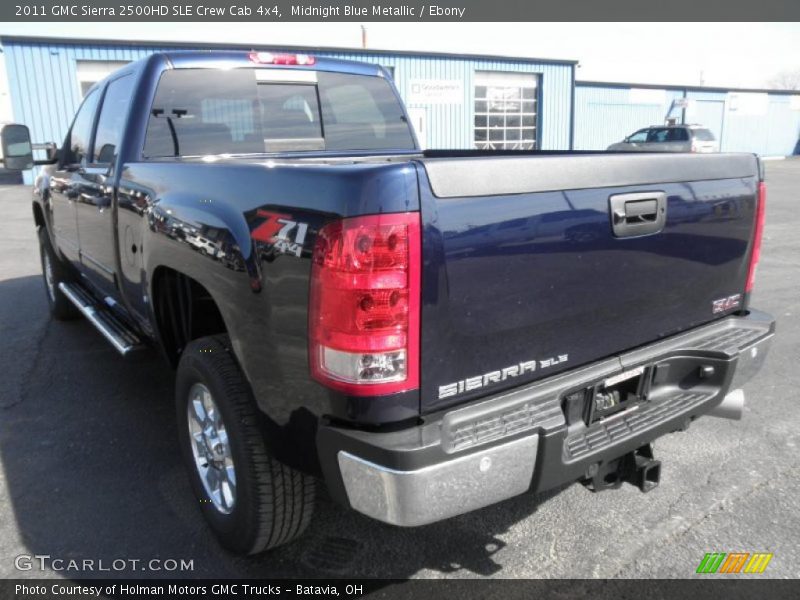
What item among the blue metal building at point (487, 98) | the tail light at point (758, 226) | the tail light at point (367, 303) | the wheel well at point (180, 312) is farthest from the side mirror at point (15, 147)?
the blue metal building at point (487, 98)

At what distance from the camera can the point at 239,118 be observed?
3.67 meters

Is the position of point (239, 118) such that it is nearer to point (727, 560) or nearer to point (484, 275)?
point (484, 275)

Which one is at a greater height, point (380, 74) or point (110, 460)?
point (380, 74)

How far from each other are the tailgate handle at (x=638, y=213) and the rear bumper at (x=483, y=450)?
463 mm

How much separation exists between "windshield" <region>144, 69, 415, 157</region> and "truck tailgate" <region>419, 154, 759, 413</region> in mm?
1997

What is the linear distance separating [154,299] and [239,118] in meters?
1.23

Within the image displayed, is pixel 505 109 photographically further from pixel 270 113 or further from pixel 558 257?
pixel 558 257

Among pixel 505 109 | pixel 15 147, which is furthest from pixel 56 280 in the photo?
pixel 505 109

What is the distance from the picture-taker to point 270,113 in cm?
377

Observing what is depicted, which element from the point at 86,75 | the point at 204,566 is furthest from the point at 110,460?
the point at 86,75

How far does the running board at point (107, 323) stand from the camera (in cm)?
347

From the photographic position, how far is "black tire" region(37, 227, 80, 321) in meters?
5.49

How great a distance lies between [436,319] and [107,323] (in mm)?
2764

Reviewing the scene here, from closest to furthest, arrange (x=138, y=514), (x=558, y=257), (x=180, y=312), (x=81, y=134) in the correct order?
(x=558, y=257), (x=138, y=514), (x=180, y=312), (x=81, y=134)
